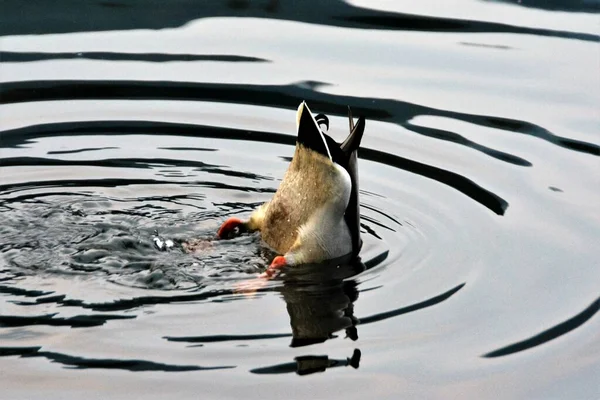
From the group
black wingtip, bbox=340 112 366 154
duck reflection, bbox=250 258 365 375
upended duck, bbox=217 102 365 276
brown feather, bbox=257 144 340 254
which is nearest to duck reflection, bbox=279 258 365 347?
duck reflection, bbox=250 258 365 375

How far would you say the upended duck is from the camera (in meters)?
7.82

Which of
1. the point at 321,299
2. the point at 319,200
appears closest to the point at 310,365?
the point at 321,299

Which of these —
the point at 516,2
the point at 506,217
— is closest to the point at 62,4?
the point at 516,2

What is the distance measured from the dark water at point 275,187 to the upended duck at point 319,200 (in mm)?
199

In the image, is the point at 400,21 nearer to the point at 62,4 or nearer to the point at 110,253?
the point at 62,4

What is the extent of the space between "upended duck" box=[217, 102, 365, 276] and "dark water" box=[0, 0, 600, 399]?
0.65 ft

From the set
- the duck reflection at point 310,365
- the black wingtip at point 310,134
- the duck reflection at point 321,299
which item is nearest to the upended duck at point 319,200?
the black wingtip at point 310,134

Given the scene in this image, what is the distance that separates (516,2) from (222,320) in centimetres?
751

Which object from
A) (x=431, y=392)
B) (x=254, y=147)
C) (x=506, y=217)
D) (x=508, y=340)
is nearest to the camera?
(x=431, y=392)

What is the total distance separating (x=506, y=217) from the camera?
847 centimetres

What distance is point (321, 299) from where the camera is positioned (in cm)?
721

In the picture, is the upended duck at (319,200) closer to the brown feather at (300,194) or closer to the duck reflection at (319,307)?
the brown feather at (300,194)

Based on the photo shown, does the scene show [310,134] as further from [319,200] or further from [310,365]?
[310,365]

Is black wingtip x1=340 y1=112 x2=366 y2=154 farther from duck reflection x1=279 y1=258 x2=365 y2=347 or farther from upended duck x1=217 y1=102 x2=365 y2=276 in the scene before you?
duck reflection x1=279 y1=258 x2=365 y2=347
